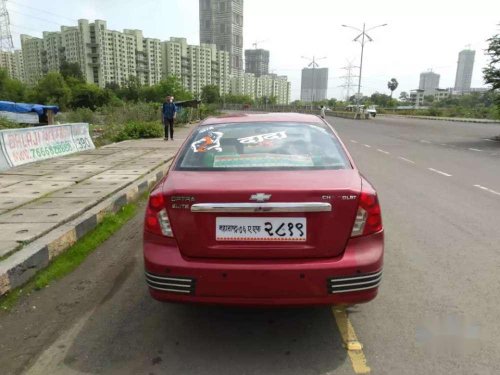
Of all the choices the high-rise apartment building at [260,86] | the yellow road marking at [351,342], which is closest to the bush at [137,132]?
the yellow road marking at [351,342]

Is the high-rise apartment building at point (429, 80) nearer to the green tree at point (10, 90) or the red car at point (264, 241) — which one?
the green tree at point (10, 90)

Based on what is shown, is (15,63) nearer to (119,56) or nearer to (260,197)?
(119,56)

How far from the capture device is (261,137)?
356 centimetres

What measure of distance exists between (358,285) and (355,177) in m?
0.75

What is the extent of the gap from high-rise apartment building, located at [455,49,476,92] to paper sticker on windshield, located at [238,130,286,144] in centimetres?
14904

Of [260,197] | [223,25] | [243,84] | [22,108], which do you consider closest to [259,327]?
[260,197]

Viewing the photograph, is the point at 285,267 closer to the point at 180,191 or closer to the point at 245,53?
the point at 180,191

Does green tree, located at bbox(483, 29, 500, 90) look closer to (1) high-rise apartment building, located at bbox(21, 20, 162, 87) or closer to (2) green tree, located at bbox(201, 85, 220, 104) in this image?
(2) green tree, located at bbox(201, 85, 220, 104)

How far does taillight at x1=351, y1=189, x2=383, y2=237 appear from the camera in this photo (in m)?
2.72

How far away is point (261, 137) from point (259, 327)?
151 cm

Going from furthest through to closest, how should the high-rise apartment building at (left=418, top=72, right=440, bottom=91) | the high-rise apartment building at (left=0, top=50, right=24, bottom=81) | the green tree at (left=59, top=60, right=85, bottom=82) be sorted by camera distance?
the high-rise apartment building at (left=418, top=72, right=440, bottom=91) → the high-rise apartment building at (left=0, top=50, right=24, bottom=81) → the green tree at (left=59, top=60, right=85, bottom=82)

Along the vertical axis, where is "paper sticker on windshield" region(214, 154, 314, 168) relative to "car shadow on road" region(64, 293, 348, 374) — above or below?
above

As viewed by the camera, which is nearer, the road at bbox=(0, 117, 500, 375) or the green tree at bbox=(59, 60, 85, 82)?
the road at bbox=(0, 117, 500, 375)


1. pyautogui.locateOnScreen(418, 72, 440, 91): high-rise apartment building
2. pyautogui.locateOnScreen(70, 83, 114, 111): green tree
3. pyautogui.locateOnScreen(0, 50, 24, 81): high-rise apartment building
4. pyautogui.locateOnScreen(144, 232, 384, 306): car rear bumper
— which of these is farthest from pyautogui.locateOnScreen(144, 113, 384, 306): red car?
pyautogui.locateOnScreen(418, 72, 440, 91): high-rise apartment building
